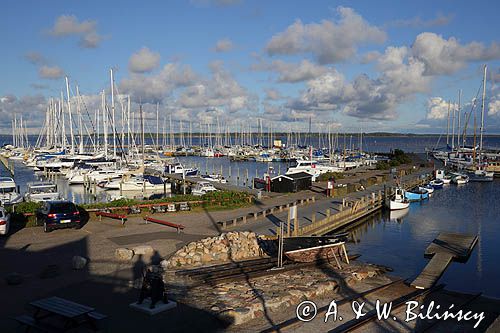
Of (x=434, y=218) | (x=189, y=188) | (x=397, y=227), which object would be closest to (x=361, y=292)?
(x=397, y=227)

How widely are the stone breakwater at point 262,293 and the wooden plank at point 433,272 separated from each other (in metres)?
2.21

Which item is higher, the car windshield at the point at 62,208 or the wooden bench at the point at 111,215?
the car windshield at the point at 62,208

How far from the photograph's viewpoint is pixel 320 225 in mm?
28266

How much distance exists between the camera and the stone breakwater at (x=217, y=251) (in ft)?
59.8

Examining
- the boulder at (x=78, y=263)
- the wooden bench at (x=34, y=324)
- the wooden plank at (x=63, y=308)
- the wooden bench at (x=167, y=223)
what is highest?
the wooden plank at (x=63, y=308)

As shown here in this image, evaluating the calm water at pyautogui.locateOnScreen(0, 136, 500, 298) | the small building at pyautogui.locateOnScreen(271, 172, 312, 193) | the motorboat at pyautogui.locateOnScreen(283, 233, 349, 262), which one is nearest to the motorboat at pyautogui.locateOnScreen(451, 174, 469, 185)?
the calm water at pyautogui.locateOnScreen(0, 136, 500, 298)

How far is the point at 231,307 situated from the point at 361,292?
5.93 meters

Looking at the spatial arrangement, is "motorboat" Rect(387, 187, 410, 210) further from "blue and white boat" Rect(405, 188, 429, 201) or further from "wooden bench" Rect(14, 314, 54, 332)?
"wooden bench" Rect(14, 314, 54, 332)

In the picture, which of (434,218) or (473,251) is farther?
(434,218)

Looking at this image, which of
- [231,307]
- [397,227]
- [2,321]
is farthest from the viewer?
[397,227]

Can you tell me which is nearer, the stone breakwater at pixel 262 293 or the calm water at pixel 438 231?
the stone breakwater at pixel 262 293

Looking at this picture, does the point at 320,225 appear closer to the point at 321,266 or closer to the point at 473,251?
the point at 321,266

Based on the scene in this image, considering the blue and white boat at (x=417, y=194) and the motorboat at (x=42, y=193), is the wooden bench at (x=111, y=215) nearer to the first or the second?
the motorboat at (x=42, y=193)

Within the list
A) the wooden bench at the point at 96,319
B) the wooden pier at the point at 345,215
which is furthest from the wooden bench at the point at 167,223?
the wooden bench at the point at 96,319
